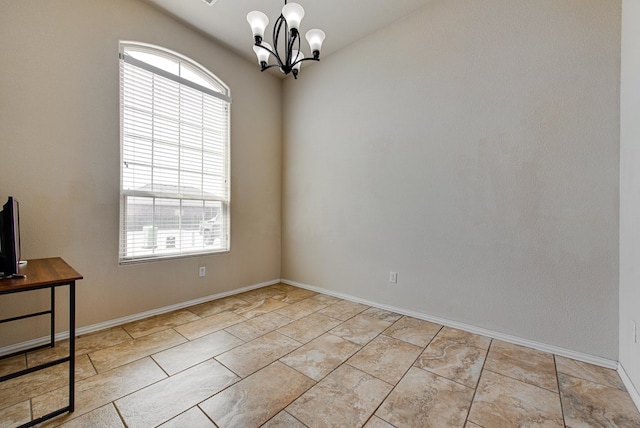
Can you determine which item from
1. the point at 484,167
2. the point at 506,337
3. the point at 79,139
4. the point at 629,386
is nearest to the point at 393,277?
the point at 506,337

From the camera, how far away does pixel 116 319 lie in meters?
2.66

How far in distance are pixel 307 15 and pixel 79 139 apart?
2524 millimetres

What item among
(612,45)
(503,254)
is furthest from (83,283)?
(612,45)

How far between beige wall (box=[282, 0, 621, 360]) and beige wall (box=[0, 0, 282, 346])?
6.39 feet

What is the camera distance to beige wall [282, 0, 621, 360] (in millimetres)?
2080

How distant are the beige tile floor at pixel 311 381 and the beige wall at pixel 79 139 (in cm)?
50

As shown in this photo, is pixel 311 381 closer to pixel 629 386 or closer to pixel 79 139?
pixel 629 386

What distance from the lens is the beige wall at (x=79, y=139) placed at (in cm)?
215

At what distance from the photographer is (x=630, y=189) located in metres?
1.81

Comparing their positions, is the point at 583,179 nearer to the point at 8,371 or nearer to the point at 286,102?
the point at 286,102

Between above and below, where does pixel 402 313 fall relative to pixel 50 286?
below

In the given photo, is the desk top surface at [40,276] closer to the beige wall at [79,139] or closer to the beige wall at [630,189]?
the beige wall at [79,139]

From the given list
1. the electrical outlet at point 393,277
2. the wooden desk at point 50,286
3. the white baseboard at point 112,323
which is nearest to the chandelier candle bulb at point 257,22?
the wooden desk at point 50,286

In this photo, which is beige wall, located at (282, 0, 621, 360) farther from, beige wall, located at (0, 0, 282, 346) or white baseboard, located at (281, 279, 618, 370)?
beige wall, located at (0, 0, 282, 346)
